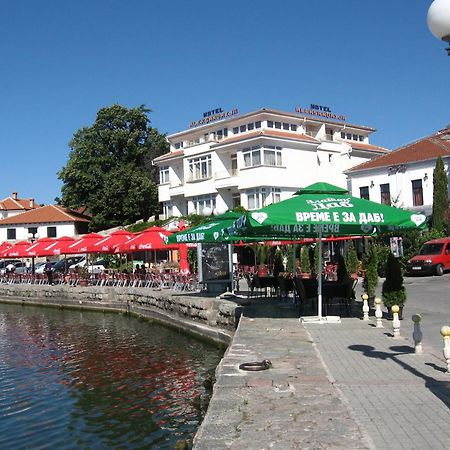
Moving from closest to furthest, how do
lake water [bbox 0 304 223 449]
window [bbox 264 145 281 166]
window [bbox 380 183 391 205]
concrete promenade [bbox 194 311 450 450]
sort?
concrete promenade [bbox 194 311 450 450] → lake water [bbox 0 304 223 449] → window [bbox 380 183 391 205] → window [bbox 264 145 281 166]

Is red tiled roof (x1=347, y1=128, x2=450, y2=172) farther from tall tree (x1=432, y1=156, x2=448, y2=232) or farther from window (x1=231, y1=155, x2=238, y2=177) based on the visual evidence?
window (x1=231, y1=155, x2=238, y2=177)

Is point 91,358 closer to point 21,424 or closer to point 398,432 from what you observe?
point 21,424

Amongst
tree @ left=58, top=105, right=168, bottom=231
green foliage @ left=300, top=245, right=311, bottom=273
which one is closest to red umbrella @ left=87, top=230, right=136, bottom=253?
green foliage @ left=300, top=245, right=311, bottom=273

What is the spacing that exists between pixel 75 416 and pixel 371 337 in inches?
217

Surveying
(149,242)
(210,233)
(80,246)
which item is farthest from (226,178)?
(210,233)

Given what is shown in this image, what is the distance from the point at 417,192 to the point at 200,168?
1898 centimetres

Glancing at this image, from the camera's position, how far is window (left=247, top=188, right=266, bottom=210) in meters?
42.7

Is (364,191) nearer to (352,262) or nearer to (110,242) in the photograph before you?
(352,262)

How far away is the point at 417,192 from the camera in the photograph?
38250mm

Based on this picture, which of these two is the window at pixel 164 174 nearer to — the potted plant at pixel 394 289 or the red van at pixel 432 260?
the red van at pixel 432 260

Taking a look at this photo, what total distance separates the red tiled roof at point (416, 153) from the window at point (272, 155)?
601 cm

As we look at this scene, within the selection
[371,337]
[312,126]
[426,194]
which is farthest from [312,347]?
[312,126]

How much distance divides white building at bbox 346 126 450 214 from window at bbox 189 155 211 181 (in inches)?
489

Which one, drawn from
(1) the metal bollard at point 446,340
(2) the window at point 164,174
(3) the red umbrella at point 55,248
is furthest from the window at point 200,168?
(1) the metal bollard at point 446,340
